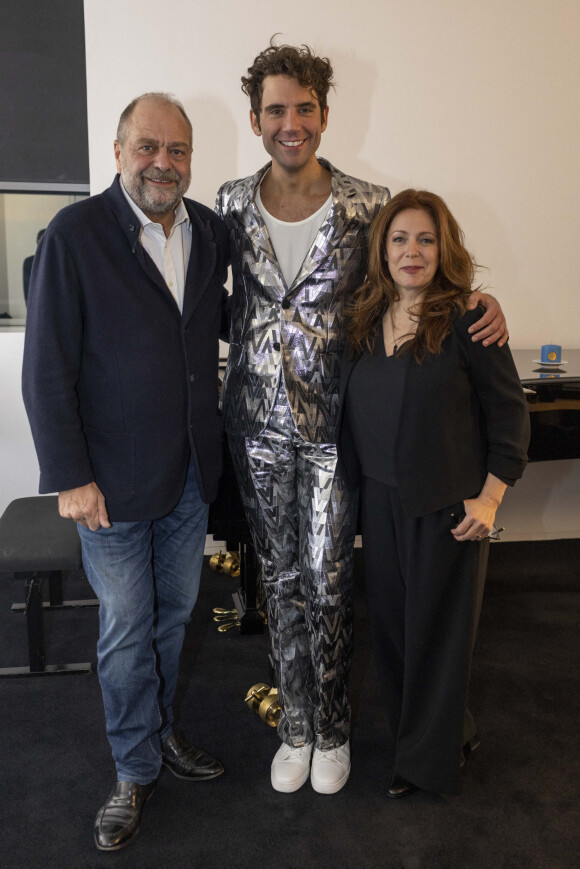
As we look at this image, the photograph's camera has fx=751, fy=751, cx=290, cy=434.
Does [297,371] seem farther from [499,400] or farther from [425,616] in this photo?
[425,616]

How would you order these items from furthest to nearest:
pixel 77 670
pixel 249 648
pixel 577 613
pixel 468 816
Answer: pixel 577 613 → pixel 249 648 → pixel 77 670 → pixel 468 816

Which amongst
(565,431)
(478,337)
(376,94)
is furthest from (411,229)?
(376,94)

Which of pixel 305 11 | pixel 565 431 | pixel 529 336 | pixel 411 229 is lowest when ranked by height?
pixel 565 431

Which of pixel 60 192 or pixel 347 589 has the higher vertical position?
pixel 60 192

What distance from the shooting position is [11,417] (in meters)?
3.55

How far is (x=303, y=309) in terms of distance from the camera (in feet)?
6.08

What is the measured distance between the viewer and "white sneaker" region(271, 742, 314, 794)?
80.4 inches

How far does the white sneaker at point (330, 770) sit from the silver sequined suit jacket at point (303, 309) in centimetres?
89

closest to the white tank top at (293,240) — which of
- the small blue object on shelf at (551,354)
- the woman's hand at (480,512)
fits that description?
the woman's hand at (480,512)

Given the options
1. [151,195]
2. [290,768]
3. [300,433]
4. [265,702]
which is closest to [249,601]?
[265,702]

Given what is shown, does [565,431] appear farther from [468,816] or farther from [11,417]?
[11,417]

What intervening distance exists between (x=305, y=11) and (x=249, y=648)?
2.81 metres

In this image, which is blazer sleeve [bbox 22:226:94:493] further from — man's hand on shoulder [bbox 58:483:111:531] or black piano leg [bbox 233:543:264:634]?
black piano leg [bbox 233:543:264:634]

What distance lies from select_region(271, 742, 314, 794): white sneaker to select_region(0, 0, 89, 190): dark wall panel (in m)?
2.70
